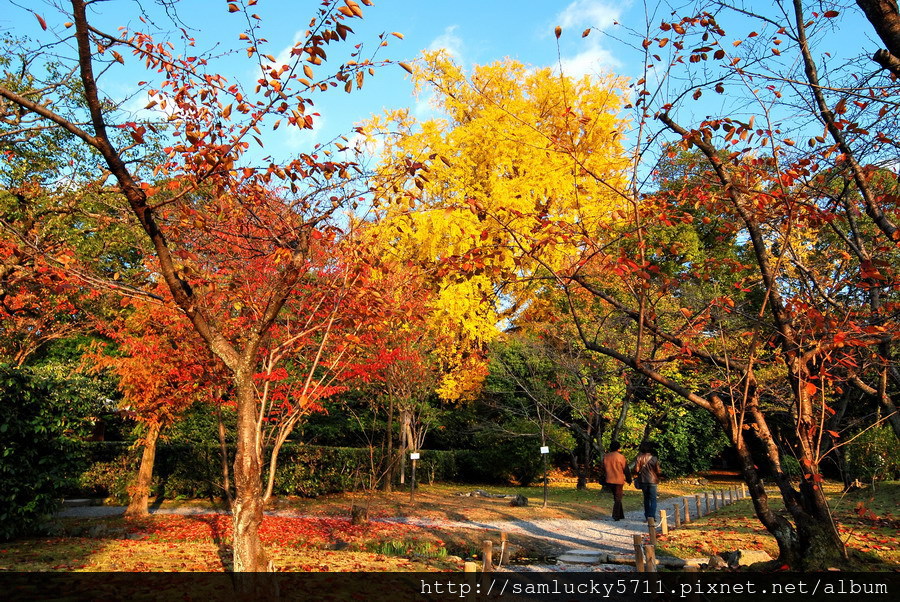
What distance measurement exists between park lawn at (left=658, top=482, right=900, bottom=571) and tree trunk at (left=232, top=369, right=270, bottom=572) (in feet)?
20.1

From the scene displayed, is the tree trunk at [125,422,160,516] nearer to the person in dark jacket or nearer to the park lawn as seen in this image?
the person in dark jacket

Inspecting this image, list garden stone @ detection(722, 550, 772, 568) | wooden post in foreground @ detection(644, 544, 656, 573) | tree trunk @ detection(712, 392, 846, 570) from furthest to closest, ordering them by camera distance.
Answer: garden stone @ detection(722, 550, 772, 568) → wooden post in foreground @ detection(644, 544, 656, 573) → tree trunk @ detection(712, 392, 846, 570)

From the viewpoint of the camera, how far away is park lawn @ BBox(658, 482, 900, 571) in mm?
7332

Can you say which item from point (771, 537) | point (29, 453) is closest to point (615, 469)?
point (771, 537)

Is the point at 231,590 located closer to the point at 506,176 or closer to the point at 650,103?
the point at 650,103

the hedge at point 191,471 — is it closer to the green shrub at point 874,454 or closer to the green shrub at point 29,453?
the green shrub at point 29,453

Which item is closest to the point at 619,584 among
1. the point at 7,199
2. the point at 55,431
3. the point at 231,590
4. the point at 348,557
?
the point at 348,557

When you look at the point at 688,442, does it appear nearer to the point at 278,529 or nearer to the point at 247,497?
the point at 278,529

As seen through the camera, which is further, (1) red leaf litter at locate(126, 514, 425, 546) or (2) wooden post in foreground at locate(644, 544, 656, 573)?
(1) red leaf litter at locate(126, 514, 425, 546)

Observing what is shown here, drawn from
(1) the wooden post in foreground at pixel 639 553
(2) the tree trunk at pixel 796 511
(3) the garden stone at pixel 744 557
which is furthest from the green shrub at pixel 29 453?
(3) the garden stone at pixel 744 557

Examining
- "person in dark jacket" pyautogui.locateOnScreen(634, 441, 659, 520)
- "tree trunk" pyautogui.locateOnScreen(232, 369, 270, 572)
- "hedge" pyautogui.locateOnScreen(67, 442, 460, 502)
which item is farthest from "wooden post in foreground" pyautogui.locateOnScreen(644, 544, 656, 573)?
"hedge" pyautogui.locateOnScreen(67, 442, 460, 502)

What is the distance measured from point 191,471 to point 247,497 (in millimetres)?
11944

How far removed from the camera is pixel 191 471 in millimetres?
15570

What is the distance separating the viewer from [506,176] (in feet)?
70.2
